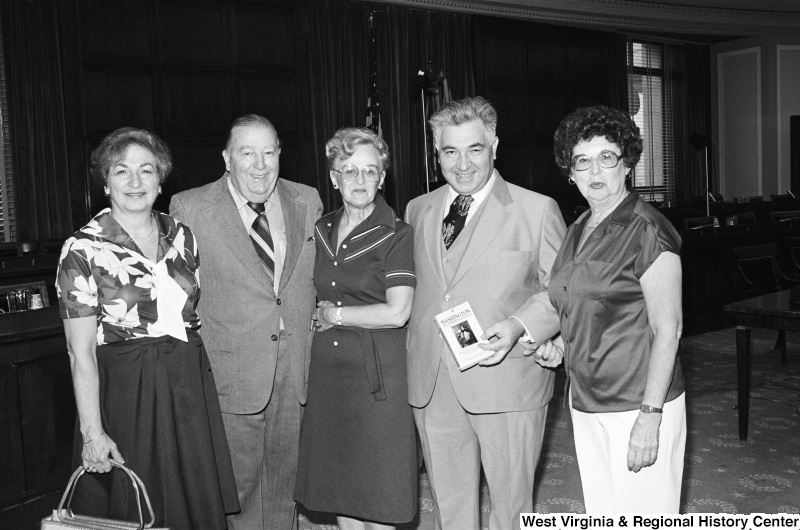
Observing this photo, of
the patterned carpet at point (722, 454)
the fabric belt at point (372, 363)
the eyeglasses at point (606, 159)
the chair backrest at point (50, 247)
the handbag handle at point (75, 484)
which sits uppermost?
the eyeglasses at point (606, 159)

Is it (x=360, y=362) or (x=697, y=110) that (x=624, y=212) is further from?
(x=697, y=110)

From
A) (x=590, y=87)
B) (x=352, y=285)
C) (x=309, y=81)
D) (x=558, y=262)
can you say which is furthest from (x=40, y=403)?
(x=590, y=87)

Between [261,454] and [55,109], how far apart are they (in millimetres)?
6592

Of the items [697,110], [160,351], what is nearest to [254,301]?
[160,351]

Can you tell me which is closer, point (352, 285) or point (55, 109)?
point (352, 285)

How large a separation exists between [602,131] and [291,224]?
3.84 feet

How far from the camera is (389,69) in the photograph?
35.6 feet

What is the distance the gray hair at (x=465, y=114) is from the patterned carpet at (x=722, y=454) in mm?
1894

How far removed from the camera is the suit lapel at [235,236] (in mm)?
2744

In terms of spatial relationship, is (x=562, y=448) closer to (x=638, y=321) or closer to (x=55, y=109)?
(x=638, y=321)

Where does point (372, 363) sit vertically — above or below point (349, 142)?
below

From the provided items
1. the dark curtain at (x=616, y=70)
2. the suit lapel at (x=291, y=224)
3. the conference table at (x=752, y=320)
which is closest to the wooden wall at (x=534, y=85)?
the dark curtain at (x=616, y=70)

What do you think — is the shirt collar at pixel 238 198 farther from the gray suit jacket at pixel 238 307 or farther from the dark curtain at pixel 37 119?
the dark curtain at pixel 37 119

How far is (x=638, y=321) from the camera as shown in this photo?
2203 millimetres
